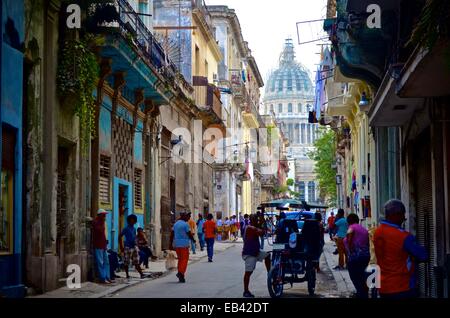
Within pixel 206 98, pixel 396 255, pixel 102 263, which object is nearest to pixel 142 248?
pixel 102 263

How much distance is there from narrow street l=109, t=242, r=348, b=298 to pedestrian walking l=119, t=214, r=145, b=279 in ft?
2.21

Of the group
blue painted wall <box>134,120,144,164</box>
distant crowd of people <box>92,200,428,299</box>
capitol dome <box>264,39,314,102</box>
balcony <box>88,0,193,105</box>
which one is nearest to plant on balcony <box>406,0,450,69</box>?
distant crowd of people <box>92,200,428,299</box>

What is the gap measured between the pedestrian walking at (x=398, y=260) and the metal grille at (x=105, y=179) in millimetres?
13615

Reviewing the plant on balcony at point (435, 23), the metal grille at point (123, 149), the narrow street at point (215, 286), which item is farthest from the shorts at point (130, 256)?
the plant on balcony at point (435, 23)

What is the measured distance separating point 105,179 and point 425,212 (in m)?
8.87

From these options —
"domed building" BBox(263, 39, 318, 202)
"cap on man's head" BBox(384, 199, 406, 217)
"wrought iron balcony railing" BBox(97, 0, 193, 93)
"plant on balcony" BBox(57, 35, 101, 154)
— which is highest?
"domed building" BBox(263, 39, 318, 202)

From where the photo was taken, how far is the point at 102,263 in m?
18.7

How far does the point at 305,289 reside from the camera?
1781cm

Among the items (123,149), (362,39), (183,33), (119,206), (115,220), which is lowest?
(115,220)

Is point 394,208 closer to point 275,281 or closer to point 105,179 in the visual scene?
point 275,281

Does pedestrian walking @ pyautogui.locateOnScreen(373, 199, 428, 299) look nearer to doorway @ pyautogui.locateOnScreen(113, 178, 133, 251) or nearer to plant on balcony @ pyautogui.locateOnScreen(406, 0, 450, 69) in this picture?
plant on balcony @ pyautogui.locateOnScreen(406, 0, 450, 69)

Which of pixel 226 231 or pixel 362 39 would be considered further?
pixel 226 231

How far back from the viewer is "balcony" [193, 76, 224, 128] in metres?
40.3

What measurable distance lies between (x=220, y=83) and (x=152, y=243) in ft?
85.6
